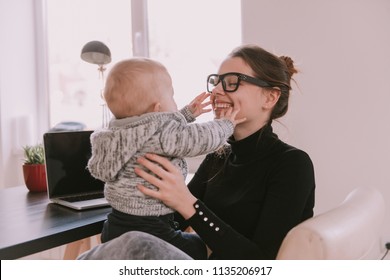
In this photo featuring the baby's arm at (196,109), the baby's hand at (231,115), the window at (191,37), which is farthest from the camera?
the window at (191,37)

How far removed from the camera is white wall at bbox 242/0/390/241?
1.66 m

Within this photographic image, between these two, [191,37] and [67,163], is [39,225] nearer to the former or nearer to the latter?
[67,163]

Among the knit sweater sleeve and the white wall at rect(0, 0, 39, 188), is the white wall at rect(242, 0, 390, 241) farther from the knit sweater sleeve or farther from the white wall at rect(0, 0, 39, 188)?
the white wall at rect(0, 0, 39, 188)

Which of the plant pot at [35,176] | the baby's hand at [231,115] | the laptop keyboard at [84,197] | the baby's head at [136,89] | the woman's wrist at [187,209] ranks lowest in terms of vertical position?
the laptop keyboard at [84,197]

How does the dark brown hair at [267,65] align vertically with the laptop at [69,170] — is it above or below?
above

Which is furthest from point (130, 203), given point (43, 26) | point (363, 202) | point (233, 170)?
point (43, 26)

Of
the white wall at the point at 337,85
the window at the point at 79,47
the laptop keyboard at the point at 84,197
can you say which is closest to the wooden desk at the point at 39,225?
the laptop keyboard at the point at 84,197

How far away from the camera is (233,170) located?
1.11 m

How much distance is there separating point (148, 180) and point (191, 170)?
1404 mm

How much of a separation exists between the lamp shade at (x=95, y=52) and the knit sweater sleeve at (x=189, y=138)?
127cm

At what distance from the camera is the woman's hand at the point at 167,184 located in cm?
89

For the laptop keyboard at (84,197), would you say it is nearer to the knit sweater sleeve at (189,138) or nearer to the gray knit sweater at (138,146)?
the gray knit sweater at (138,146)

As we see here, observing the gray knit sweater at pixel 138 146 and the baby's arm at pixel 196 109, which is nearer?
the gray knit sweater at pixel 138 146
